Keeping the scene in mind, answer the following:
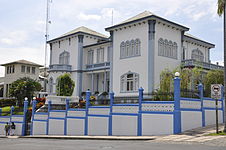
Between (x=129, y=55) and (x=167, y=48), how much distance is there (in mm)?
3728

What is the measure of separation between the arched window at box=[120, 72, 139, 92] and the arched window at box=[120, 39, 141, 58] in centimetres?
191

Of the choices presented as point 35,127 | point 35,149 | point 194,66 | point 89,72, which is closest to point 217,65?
point 194,66

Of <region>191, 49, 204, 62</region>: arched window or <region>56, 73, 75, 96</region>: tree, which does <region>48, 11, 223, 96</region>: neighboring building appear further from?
<region>56, 73, 75, 96</region>: tree

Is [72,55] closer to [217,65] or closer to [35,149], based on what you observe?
[217,65]

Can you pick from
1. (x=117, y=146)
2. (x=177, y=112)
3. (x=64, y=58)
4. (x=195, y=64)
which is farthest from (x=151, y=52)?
(x=117, y=146)

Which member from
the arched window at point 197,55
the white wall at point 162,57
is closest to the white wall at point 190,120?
the white wall at point 162,57

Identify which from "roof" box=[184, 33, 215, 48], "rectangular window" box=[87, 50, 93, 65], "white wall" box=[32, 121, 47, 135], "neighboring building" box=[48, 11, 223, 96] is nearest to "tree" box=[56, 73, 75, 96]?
"neighboring building" box=[48, 11, 223, 96]

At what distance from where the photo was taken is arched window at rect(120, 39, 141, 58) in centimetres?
2888

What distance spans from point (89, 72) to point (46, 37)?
905cm

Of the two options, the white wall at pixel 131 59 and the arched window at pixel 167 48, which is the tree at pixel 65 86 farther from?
the arched window at pixel 167 48

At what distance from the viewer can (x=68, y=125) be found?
915 inches

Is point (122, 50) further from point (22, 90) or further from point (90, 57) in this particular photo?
point (22, 90)

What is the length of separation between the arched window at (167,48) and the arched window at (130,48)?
205 centimetres

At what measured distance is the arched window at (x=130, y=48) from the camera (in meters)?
28.9
